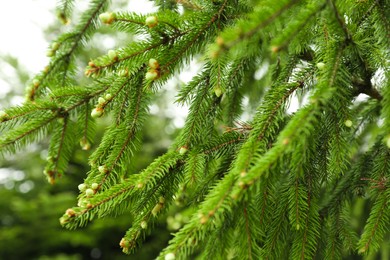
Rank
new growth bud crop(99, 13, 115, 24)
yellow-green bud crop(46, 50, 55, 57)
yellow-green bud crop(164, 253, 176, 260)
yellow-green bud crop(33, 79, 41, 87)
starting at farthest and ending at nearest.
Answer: yellow-green bud crop(46, 50, 55, 57) < yellow-green bud crop(33, 79, 41, 87) < new growth bud crop(99, 13, 115, 24) < yellow-green bud crop(164, 253, 176, 260)

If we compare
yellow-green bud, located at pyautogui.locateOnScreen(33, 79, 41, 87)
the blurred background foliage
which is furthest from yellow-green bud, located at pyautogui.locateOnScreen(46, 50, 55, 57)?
the blurred background foliage

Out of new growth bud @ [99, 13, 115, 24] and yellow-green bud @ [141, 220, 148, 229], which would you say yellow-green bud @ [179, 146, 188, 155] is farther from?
new growth bud @ [99, 13, 115, 24]

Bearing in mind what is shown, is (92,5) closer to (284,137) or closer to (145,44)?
(145,44)

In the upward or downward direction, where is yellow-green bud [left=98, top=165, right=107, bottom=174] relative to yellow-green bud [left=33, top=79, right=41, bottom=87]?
downward

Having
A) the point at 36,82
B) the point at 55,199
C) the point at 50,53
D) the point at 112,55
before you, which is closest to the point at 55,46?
the point at 50,53

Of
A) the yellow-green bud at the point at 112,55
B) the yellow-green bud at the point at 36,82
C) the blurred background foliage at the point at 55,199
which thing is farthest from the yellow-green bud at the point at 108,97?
the blurred background foliage at the point at 55,199

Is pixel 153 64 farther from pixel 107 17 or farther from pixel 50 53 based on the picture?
pixel 50 53
